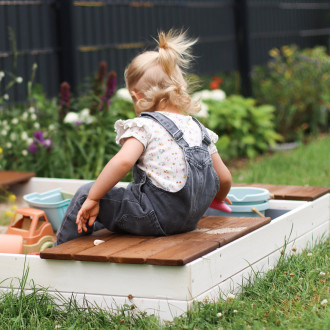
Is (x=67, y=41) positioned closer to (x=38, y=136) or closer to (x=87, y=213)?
(x=38, y=136)

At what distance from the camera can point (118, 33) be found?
22.8 ft

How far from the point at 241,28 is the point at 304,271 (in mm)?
5920

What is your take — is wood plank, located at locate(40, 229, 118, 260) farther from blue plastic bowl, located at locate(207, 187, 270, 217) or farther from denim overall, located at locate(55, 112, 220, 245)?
blue plastic bowl, located at locate(207, 187, 270, 217)

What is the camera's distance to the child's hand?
2934 mm

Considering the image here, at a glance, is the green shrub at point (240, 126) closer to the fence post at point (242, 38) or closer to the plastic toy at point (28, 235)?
the fence post at point (242, 38)

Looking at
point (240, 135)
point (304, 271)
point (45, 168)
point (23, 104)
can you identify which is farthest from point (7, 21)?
point (304, 271)

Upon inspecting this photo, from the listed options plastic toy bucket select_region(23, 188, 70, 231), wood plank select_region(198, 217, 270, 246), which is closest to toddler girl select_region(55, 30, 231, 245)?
wood plank select_region(198, 217, 270, 246)

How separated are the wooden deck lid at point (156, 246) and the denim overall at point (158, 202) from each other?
5 cm

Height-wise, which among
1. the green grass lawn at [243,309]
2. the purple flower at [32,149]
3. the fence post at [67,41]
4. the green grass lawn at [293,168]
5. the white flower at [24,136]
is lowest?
the green grass lawn at [243,309]

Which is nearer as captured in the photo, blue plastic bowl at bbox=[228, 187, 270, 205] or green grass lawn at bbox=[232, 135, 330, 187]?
blue plastic bowl at bbox=[228, 187, 270, 205]

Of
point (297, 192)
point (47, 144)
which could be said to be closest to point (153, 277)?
point (297, 192)

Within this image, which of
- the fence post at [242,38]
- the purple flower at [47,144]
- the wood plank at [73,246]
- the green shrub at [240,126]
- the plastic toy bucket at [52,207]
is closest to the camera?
the wood plank at [73,246]

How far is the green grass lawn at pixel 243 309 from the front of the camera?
2488 millimetres

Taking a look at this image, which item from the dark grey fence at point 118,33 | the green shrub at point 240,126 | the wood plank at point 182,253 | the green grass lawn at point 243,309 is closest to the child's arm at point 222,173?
the green grass lawn at point 243,309
